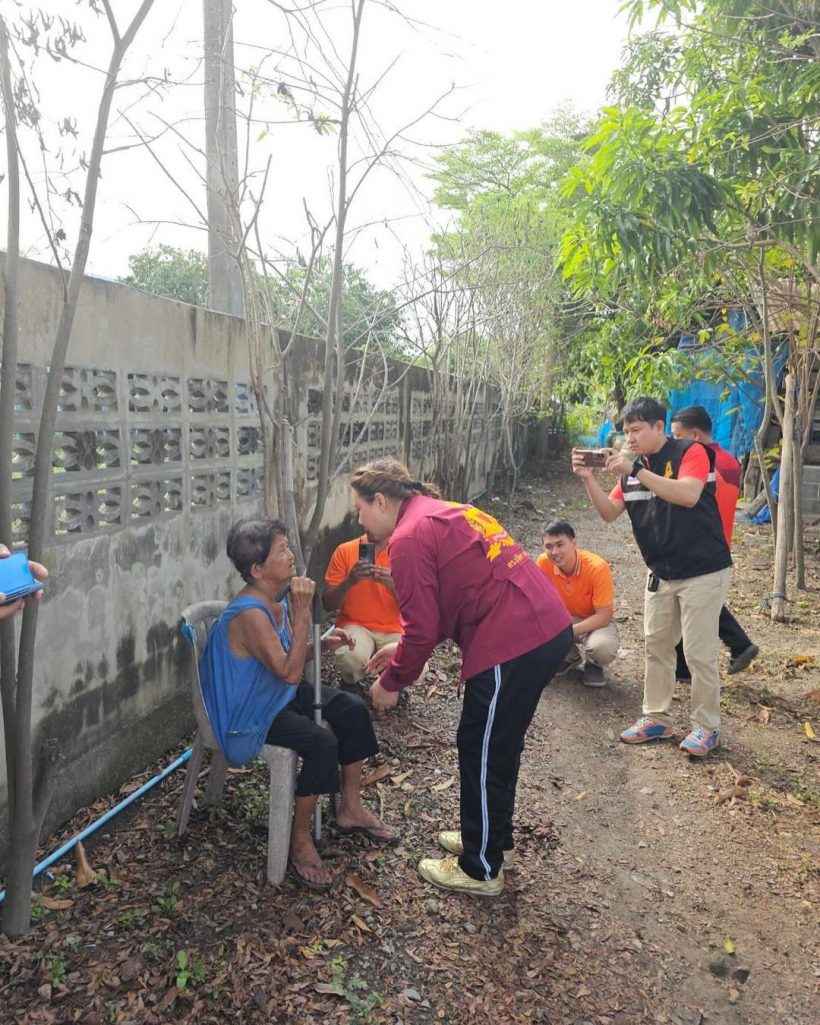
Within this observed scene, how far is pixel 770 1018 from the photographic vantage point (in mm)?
2352

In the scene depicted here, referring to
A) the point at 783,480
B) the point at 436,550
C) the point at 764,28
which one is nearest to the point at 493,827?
the point at 436,550

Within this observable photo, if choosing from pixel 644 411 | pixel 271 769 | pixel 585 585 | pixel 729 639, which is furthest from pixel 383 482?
pixel 729 639

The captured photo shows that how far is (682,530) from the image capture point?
→ 3949mm

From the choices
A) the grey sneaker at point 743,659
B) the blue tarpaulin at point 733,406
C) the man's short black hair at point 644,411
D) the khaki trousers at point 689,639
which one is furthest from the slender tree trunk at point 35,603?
the blue tarpaulin at point 733,406

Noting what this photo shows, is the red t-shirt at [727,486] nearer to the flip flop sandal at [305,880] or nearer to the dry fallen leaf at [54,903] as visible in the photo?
the flip flop sandal at [305,880]

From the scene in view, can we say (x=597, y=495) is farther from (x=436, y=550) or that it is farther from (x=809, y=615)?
(x=809, y=615)

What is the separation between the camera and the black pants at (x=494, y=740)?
262 centimetres

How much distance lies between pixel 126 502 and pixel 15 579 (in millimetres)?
→ 1353

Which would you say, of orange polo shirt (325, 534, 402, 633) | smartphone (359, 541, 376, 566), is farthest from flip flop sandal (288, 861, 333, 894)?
Answer: orange polo shirt (325, 534, 402, 633)

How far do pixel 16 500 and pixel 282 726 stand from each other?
126 cm

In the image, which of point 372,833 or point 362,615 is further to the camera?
point 362,615

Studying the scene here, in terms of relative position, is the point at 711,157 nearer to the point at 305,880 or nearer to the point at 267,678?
the point at 267,678

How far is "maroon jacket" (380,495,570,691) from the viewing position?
100 inches

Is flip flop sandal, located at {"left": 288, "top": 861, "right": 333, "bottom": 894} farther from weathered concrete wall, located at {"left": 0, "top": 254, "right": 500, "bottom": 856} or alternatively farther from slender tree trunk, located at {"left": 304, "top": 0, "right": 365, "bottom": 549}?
slender tree trunk, located at {"left": 304, "top": 0, "right": 365, "bottom": 549}
